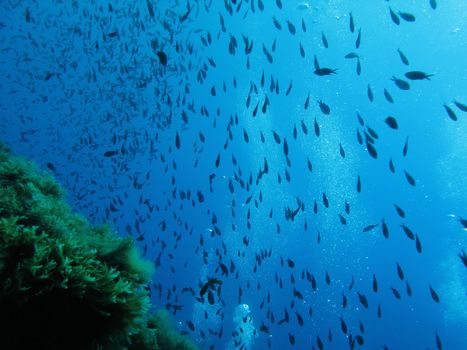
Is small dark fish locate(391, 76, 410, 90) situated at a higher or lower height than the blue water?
higher

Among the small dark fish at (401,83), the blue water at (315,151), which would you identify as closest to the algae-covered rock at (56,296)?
the small dark fish at (401,83)

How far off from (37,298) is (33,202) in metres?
1.26

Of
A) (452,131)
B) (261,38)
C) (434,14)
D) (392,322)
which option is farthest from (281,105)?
(392,322)

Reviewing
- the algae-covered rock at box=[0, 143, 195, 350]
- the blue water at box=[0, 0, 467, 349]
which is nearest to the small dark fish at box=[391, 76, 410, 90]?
the algae-covered rock at box=[0, 143, 195, 350]

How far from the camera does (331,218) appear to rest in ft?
231

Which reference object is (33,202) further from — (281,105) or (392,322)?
(392,322)

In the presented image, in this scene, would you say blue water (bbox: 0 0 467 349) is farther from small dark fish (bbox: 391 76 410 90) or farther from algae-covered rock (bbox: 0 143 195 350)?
algae-covered rock (bbox: 0 143 195 350)

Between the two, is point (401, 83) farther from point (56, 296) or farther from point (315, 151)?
point (315, 151)

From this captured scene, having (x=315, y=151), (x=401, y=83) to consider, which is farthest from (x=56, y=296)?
(x=315, y=151)

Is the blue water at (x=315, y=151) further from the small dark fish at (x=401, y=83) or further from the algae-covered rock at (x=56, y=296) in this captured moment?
the algae-covered rock at (x=56, y=296)

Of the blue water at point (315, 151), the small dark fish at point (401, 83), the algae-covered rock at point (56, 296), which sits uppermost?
the algae-covered rock at point (56, 296)

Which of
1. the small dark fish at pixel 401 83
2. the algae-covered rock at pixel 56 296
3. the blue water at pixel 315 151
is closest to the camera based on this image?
the algae-covered rock at pixel 56 296

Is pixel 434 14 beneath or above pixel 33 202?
beneath

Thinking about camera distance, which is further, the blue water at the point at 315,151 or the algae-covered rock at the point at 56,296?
the blue water at the point at 315,151
